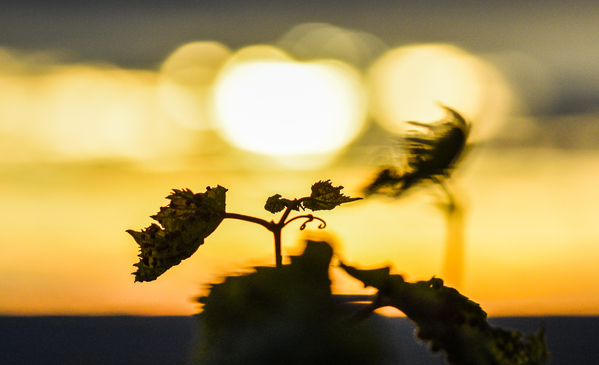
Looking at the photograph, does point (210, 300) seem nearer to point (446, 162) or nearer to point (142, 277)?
point (142, 277)

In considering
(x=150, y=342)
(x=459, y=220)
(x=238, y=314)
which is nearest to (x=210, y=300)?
(x=238, y=314)

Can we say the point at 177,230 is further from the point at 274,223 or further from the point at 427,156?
the point at 427,156

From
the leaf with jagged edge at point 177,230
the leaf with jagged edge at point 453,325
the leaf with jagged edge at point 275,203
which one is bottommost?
the leaf with jagged edge at point 453,325

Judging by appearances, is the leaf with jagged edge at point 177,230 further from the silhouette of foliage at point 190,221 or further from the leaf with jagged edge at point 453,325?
the leaf with jagged edge at point 453,325

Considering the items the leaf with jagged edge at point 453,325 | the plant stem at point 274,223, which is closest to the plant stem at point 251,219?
the plant stem at point 274,223

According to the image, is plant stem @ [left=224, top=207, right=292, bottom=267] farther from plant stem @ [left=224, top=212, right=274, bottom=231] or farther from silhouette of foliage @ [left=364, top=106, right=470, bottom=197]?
silhouette of foliage @ [left=364, top=106, right=470, bottom=197]

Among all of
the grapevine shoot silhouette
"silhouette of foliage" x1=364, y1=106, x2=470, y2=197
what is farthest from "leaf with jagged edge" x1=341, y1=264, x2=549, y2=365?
"silhouette of foliage" x1=364, y1=106, x2=470, y2=197
